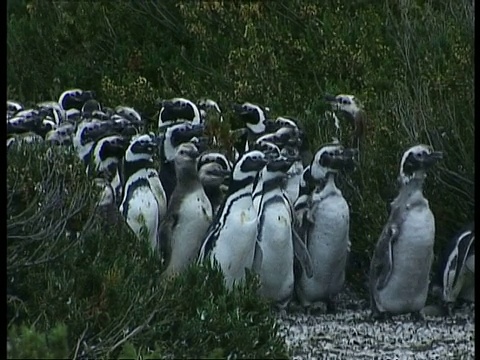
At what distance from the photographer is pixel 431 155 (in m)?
5.52

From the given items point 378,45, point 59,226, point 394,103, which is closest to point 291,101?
point 378,45

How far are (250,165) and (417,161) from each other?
68 cm

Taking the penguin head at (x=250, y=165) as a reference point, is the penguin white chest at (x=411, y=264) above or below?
below

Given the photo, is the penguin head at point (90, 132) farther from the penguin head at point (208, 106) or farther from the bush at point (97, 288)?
the penguin head at point (208, 106)

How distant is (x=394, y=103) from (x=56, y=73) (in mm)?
3068

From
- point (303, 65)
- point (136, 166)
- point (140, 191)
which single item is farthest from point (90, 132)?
point (303, 65)

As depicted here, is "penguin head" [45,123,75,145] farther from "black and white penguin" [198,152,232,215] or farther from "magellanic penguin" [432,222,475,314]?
"magellanic penguin" [432,222,475,314]

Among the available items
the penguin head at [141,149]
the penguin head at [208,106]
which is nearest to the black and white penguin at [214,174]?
the penguin head at [141,149]

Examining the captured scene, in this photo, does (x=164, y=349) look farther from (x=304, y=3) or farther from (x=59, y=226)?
(x=304, y=3)

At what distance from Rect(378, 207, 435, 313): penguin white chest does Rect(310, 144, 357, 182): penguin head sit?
0.40 metres

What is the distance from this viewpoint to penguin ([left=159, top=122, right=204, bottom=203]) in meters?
6.04

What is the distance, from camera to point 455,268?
226 inches

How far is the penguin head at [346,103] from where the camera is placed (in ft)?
22.9

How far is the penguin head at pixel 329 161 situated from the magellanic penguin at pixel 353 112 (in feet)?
3.45
